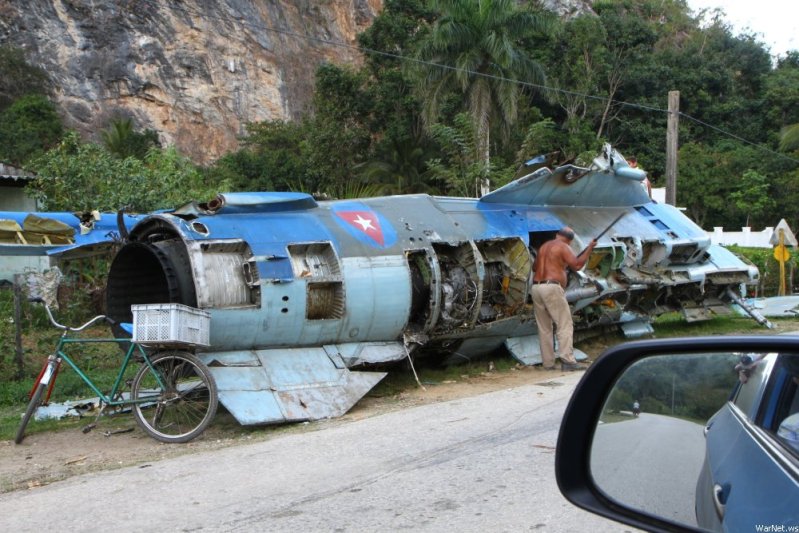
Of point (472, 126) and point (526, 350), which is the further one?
point (472, 126)

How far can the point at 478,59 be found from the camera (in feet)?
102

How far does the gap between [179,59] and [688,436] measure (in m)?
50.9

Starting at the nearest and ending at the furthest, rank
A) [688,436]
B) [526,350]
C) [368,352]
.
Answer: [688,436]
[368,352]
[526,350]

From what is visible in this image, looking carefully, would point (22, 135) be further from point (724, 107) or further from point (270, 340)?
point (724, 107)

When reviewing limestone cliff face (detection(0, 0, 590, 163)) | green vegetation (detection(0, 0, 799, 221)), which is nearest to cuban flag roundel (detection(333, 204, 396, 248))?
green vegetation (detection(0, 0, 799, 221))

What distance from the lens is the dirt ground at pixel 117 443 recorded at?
6.79 metres

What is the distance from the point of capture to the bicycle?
7.72 m

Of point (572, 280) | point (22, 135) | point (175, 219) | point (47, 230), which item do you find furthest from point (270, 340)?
point (22, 135)

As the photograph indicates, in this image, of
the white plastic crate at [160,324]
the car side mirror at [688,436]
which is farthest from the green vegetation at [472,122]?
the car side mirror at [688,436]

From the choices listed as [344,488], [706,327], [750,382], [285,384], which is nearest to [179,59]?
[706,327]

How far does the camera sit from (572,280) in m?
11.8

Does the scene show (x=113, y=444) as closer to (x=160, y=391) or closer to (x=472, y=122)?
(x=160, y=391)

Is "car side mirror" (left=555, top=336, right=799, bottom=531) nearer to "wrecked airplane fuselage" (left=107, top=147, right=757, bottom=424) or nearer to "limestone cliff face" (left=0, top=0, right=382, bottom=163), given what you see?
"wrecked airplane fuselage" (left=107, top=147, right=757, bottom=424)

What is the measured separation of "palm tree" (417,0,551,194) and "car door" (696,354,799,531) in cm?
2825
